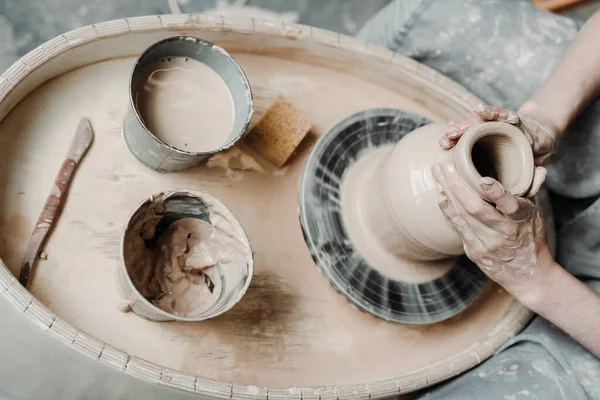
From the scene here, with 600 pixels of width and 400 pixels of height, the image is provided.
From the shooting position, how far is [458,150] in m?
0.95

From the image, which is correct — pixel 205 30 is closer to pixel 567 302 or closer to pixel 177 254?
pixel 177 254

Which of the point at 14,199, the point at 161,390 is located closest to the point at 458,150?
the point at 161,390

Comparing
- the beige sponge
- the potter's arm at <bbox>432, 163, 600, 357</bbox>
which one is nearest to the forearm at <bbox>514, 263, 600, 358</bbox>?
the potter's arm at <bbox>432, 163, 600, 357</bbox>

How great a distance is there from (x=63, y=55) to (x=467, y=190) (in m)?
0.79

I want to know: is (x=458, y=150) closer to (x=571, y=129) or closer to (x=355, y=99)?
(x=355, y=99)

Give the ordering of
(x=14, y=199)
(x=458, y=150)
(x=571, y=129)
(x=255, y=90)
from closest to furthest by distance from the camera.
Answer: (x=458, y=150) < (x=14, y=199) < (x=255, y=90) < (x=571, y=129)

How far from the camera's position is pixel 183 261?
3.64 ft

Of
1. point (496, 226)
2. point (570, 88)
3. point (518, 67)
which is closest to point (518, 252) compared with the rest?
point (496, 226)

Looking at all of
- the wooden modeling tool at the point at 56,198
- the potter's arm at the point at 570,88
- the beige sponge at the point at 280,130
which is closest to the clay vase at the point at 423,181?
the beige sponge at the point at 280,130

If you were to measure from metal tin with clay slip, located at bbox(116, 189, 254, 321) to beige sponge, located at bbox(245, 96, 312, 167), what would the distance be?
0.86ft

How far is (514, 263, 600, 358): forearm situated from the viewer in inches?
46.4

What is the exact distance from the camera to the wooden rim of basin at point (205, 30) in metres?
0.95

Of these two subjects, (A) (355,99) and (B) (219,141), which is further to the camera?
(A) (355,99)

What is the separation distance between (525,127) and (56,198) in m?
0.91
